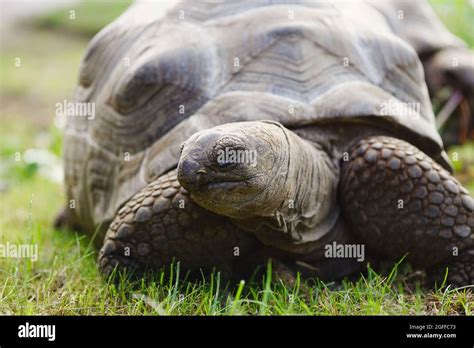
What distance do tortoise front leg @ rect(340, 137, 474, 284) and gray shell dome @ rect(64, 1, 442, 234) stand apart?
0.77 feet

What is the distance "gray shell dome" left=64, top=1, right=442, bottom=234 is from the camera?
117 inches

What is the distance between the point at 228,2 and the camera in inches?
136

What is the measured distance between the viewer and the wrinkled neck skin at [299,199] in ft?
8.02

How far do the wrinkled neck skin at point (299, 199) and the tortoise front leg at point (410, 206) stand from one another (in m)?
0.11

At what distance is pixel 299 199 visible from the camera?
A: 2691mm

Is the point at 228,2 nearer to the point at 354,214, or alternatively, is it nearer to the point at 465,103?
the point at 354,214

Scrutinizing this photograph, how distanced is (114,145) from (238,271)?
935 millimetres

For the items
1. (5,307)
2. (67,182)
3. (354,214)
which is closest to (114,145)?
(67,182)
